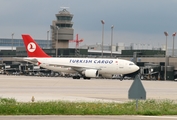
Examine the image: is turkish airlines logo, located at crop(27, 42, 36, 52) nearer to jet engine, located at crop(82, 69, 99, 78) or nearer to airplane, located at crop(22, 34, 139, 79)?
airplane, located at crop(22, 34, 139, 79)

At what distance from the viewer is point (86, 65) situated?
85.8 m

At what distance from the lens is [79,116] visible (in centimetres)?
2123

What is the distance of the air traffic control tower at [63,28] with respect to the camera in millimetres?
149863

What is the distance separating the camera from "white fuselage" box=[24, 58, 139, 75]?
8331 centimetres

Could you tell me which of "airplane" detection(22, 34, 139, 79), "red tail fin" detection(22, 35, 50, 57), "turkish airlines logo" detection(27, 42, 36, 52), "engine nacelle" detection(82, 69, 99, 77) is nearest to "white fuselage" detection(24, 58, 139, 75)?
"airplane" detection(22, 34, 139, 79)

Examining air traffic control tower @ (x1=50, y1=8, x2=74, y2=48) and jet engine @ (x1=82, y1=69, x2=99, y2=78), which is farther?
air traffic control tower @ (x1=50, y1=8, x2=74, y2=48)

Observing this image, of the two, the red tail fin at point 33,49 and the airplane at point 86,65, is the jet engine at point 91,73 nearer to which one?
the airplane at point 86,65

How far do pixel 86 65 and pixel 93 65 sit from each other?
52.0 inches

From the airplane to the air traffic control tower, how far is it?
186ft

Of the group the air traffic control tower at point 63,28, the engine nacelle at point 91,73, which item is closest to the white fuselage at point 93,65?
the engine nacelle at point 91,73

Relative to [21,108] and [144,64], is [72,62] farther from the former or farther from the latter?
[21,108]

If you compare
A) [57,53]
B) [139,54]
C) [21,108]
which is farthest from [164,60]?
[21,108]

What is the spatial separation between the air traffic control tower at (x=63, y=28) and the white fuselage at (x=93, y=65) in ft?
193

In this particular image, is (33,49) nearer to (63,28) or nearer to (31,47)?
(31,47)
